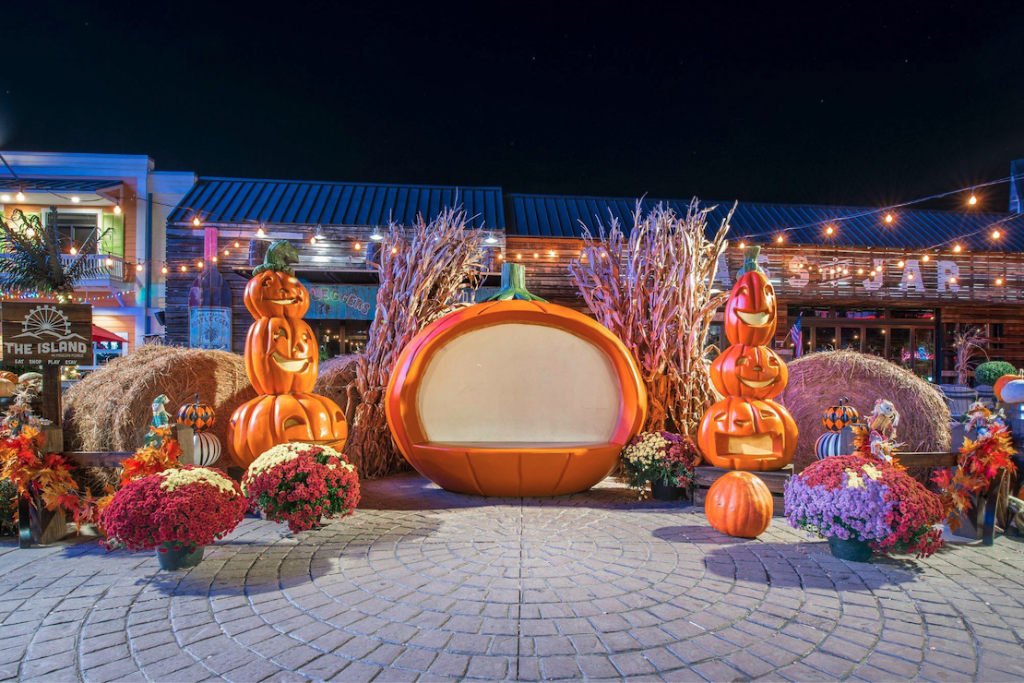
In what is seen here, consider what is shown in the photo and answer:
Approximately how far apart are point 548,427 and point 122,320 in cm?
1693

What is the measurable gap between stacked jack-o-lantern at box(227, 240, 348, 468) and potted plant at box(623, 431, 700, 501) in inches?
116

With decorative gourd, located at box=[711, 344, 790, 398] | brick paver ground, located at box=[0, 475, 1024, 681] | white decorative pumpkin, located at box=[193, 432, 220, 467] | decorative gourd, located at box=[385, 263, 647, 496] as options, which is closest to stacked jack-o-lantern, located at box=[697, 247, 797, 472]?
decorative gourd, located at box=[711, 344, 790, 398]

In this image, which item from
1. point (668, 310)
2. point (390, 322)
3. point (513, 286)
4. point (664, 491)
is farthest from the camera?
point (390, 322)

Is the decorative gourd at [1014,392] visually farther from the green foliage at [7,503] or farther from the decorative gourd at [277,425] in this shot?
the green foliage at [7,503]

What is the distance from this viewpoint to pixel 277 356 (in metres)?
5.29

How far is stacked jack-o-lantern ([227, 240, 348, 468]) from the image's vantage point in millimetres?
5094

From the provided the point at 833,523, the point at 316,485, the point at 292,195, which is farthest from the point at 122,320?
the point at 833,523

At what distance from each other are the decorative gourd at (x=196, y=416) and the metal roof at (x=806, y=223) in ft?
36.9

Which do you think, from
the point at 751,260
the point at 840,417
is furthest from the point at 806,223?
the point at 840,417

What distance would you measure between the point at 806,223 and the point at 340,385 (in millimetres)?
15449

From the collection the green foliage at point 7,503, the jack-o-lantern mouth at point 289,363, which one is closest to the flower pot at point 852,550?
the jack-o-lantern mouth at point 289,363

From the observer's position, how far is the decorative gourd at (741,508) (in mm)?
4250

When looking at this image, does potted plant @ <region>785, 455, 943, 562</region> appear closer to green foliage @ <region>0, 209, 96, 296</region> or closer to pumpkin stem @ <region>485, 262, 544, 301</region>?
pumpkin stem @ <region>485, 262, 544, 301</region>

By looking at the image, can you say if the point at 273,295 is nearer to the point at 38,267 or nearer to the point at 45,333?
the point at 45,333
